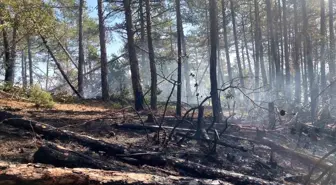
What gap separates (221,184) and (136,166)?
1510 mm

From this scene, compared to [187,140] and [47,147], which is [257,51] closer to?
[187,140]

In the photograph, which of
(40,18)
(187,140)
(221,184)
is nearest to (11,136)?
(187,140)

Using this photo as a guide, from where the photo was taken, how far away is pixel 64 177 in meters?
4.25

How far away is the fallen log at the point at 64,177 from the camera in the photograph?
13.6 feet

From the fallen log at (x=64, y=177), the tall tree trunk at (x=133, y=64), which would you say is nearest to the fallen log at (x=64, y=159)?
the fallen log at (x=64, y=177)

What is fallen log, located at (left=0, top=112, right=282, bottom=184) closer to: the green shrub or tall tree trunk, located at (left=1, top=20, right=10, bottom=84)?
the green shrub

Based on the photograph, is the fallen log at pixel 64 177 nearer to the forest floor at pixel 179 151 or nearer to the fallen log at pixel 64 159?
the fallen log at pixel 64 159

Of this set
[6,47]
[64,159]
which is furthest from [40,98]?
[64,159]

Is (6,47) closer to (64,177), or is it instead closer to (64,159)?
(64,159)

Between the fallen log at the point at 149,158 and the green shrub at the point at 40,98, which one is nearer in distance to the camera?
the fallen log at the point at 149,158

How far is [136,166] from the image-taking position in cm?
561

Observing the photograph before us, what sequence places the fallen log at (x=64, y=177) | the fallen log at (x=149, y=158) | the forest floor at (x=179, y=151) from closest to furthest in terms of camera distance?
the fallen log at (x=64, y=177), the fallen log at (x=149, y=158), the forest floor at (x=179, y=151)

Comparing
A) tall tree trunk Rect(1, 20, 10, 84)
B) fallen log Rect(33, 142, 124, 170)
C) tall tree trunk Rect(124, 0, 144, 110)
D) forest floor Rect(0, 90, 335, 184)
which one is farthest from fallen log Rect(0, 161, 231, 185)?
tall tree trunk Rect(1, 20, 10, 84)

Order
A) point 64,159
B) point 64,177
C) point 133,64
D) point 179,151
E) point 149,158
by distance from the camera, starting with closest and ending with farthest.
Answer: point 64,177 < point 64,159 < point 149,158 < point 179,151 < point 133,64
